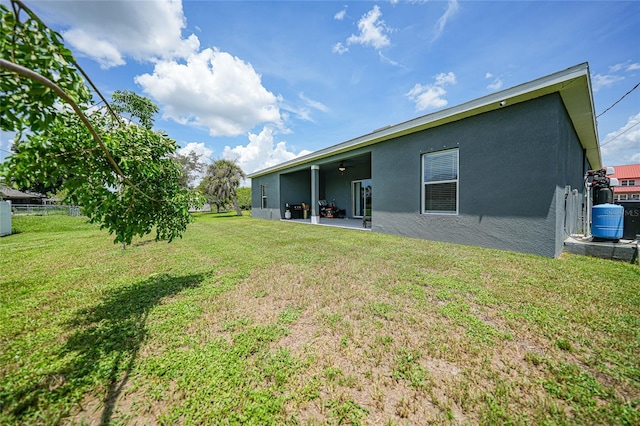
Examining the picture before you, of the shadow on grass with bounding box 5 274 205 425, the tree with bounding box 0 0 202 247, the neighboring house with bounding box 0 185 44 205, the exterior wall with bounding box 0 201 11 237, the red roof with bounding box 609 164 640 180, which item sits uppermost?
the red roof with bounding box 609 164 640 180

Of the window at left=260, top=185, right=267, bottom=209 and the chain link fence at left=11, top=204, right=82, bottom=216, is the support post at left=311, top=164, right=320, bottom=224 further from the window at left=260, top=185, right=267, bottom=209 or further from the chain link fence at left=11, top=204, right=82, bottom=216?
the chain link fence at left=11, top=204, right=82, bottom=216

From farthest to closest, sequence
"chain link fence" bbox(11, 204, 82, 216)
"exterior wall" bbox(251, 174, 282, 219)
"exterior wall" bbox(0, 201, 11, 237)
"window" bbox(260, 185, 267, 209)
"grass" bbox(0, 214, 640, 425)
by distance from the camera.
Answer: "chain link fence" bbox(11, 204, 82, 216), "window" bbox(260, 185, 267, 209), "exterior wall" bbox(251, 174, 282, 219), "exterior wall" bbox(0, 201, 11, 237), "grass" bbox(0, 214, 640, 425)

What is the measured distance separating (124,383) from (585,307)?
4544mm

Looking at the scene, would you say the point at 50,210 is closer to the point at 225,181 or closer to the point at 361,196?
the point at 225,181

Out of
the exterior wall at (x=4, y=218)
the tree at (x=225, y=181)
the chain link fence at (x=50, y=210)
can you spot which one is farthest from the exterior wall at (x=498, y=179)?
the chain link fence at (x=50, y=210)

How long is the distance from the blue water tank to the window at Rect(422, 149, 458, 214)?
2.65 metres

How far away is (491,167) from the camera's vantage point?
5.33 meters

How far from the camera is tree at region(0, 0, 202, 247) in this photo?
1330 millimetres

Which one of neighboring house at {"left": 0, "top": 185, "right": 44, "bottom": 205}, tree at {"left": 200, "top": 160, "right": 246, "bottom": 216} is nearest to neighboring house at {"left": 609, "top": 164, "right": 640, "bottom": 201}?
tree at {"left": 200, "top": 160, "right": 246, "bottom": 216}

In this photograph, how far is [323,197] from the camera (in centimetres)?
1543

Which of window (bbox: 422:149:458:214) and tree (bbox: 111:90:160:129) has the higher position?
tree (bbox: 111:90:160:129)

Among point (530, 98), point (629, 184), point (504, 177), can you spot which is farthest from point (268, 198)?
point (629, 184)

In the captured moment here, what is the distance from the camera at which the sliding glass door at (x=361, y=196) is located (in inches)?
493

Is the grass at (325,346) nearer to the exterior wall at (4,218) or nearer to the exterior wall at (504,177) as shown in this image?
the exterior wall at (504,177)
